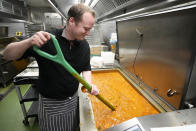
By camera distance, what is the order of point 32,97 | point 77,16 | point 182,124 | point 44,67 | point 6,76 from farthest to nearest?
point 6,76, point 32,97, point 44,67, point 77,16, point 182,124

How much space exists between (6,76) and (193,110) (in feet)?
14.6

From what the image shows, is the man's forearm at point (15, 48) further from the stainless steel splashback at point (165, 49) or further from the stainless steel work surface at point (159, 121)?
the stainless steel splashback at point (165, 49)

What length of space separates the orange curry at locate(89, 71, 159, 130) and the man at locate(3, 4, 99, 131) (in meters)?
0.28

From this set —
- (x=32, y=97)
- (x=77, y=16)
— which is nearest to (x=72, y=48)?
(x=77, y=16)

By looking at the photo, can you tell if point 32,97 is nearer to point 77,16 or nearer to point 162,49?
point 77,16

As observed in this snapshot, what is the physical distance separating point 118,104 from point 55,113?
721 mm

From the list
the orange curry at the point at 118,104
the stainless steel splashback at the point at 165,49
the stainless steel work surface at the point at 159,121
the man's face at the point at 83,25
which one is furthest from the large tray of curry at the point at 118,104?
the man's face at the point at 83,25

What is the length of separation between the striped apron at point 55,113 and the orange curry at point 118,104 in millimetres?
306

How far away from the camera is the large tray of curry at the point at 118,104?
42.4 inches

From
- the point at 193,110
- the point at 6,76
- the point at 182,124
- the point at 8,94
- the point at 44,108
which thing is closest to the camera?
the point at 182,124

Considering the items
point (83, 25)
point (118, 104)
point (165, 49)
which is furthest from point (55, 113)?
point (165, 49)

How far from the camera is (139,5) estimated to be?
1364mm

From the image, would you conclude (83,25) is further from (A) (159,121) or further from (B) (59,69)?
(A) (159,121)

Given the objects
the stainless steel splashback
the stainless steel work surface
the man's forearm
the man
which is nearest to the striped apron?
the man
